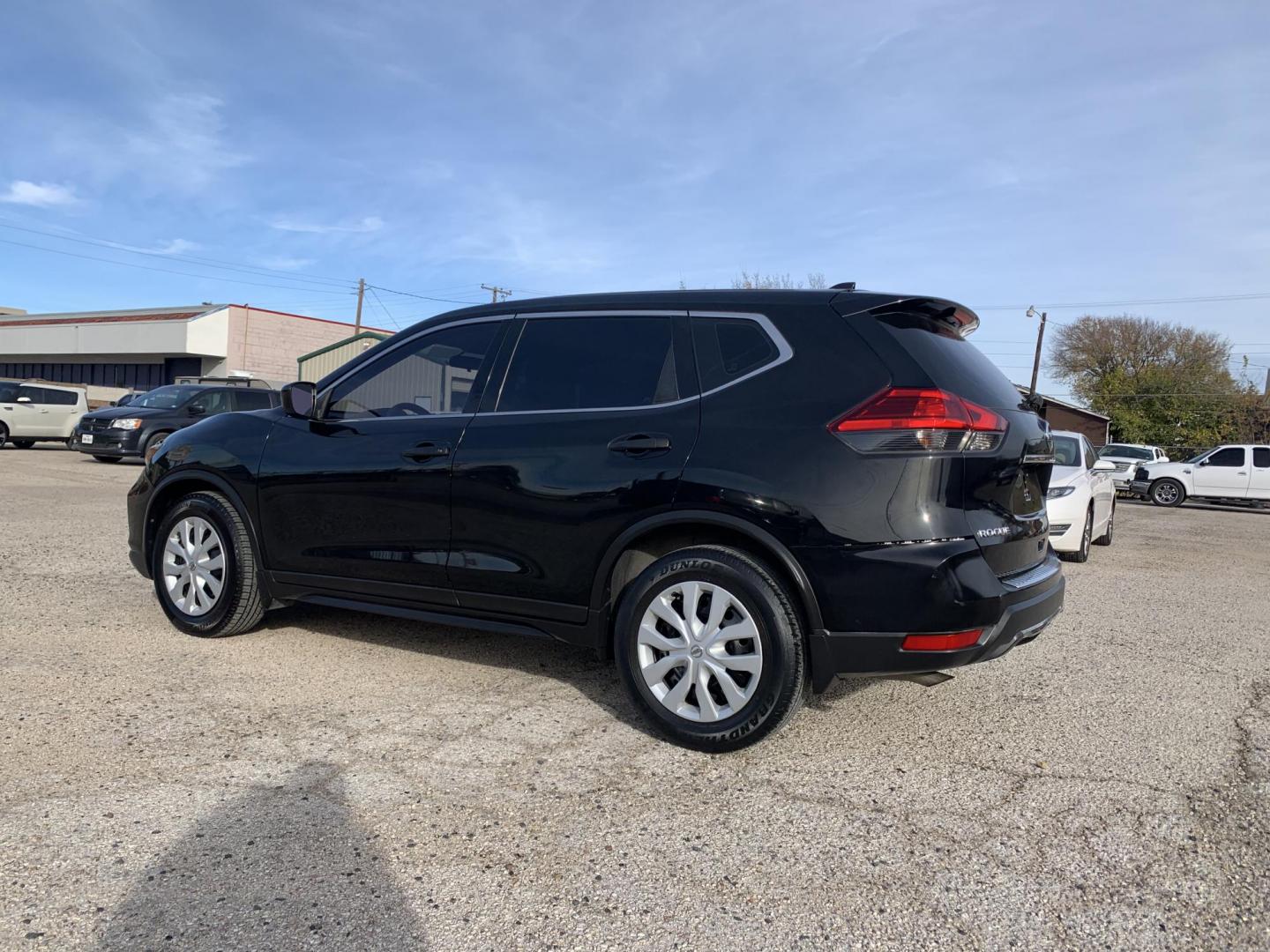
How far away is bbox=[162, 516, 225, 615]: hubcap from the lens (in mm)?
4906

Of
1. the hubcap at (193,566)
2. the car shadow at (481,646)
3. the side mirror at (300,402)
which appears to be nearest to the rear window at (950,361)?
the car shadow at (481,646)

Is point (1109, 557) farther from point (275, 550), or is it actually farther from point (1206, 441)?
point (1206, 441)

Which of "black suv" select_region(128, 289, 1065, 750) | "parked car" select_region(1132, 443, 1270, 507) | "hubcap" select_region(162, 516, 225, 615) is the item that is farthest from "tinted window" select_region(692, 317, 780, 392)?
"parked car" select_region(1132, 443, 1270, 507)

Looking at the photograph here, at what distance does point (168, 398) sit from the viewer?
19469mm

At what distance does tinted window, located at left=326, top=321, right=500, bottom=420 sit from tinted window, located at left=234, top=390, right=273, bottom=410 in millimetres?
15236

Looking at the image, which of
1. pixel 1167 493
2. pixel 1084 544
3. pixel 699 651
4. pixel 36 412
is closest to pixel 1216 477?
pixel 1167 493

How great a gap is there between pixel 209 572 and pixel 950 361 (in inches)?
149

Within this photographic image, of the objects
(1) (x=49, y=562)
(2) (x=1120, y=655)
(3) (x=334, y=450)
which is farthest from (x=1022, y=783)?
(1) (x=49, y=562)

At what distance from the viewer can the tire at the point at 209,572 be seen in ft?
15.8

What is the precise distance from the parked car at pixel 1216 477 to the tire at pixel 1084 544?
1657cm

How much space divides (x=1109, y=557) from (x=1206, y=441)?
42.9m

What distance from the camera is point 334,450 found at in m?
4.55

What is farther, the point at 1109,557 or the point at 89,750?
the point at 1109,557

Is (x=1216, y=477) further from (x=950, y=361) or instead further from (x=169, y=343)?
(x=169, y=343)
